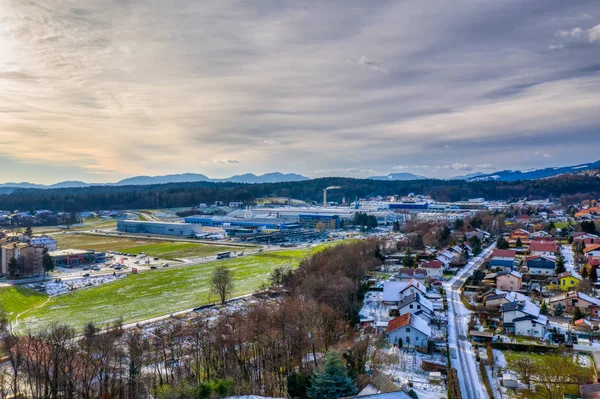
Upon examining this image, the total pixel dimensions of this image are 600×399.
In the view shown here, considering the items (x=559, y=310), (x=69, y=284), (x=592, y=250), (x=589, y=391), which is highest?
(x=592, y=250)

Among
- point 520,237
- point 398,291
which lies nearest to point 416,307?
point 398,291

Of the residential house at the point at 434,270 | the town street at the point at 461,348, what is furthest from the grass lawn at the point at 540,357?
the residential house at the point at 434,270

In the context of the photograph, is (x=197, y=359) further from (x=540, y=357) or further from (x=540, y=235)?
(x=540, y=235)

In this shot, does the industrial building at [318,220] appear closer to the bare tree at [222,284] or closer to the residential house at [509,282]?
the residential house at [509,282]

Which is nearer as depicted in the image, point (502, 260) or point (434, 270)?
point (434, 270)

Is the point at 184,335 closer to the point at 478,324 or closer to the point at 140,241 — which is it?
the point at 478,324

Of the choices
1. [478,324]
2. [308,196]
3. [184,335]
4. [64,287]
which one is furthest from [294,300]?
[308,196]

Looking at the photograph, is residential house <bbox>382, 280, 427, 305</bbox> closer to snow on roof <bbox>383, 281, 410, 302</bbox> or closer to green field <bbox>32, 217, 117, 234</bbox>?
snow on roof <bbox>383, 281, 410, 302</bbox>
